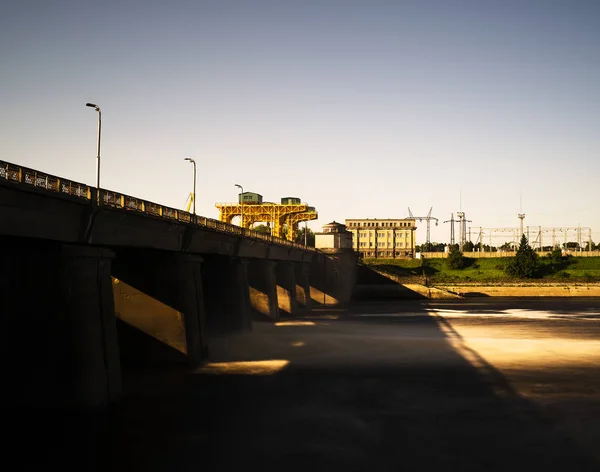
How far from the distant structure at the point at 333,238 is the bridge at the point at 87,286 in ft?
230

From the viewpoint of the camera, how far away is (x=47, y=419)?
2986cm

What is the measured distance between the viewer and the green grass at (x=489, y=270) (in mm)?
141125

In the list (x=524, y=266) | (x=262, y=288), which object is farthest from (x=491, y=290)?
(x=262, y=288)

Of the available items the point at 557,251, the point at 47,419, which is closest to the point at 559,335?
the point at 47,419

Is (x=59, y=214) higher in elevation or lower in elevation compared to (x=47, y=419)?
higher

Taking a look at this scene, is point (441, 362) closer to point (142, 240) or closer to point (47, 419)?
point (142, 240)

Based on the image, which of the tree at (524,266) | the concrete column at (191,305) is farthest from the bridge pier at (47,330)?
the tree at (524,266)

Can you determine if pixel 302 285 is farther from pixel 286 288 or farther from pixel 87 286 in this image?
pixel 87 286

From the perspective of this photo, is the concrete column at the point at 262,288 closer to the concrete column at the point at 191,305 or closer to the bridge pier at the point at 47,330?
the concrete column at the point at 191,305

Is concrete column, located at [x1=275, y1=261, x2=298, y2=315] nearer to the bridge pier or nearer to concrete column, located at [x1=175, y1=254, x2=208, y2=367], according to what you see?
concrete column, located at [x1=175, y1=254, x2=208, y2=367]

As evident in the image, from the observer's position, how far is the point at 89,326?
105ft

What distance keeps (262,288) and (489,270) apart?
91570 millimetres

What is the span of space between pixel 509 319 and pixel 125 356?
51104 mm

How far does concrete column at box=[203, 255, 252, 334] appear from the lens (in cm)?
6353
